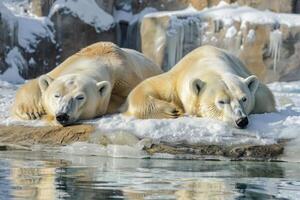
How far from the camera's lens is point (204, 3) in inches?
943

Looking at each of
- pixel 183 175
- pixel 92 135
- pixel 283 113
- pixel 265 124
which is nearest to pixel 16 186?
pixel 183 175

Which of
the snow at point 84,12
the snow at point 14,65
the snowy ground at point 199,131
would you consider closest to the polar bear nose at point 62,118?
the snowy ground at point 199,131

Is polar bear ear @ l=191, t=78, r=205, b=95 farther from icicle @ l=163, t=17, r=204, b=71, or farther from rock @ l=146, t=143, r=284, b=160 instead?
icicle @ l=163, t=17, r=204, b=71

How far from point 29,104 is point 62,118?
2.77 feet

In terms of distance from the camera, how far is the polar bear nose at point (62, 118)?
7.13 meters

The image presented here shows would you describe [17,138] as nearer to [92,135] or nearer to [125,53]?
[92,135]

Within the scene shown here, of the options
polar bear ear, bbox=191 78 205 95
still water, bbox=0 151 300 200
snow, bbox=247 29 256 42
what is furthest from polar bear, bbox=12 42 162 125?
snow, bbox=247 29 256 42

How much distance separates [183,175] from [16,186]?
1273 mm

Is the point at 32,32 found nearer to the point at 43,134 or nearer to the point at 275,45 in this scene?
the point at 275,45

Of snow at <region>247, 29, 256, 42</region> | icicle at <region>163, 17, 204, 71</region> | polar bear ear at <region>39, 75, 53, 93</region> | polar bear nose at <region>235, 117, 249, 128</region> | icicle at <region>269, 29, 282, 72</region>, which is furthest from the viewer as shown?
icicle at <region>163, 17, 204, 71</region>

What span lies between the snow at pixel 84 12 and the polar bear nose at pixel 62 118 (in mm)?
16428

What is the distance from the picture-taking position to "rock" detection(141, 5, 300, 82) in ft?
72.5

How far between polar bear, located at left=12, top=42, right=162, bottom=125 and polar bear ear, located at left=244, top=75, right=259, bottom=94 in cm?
137

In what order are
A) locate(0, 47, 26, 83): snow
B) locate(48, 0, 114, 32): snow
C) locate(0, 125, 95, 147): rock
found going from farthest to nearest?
1. locate(48, 0, 114, 32): snow
2. locate(0, 47, 26, 83): snow
3. locate(0, 125, 95, 147): rock
